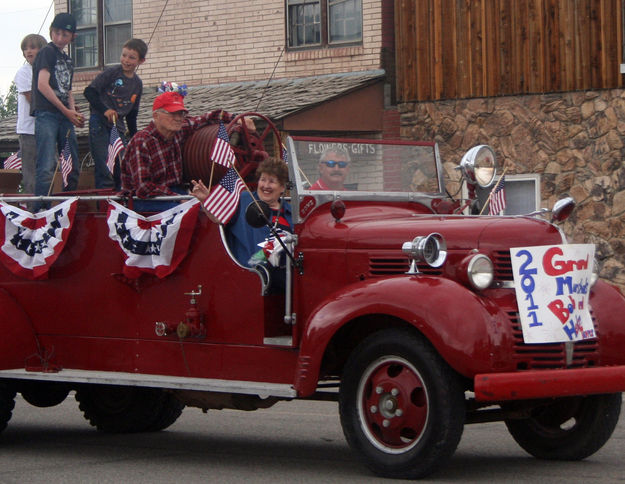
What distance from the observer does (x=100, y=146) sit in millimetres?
10375

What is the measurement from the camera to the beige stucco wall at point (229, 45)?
1897 cm

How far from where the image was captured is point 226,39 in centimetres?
2031

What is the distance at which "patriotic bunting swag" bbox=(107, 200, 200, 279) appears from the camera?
7902 mm

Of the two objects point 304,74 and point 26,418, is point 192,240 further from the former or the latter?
point 304,74

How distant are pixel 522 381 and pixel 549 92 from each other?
1112 cm

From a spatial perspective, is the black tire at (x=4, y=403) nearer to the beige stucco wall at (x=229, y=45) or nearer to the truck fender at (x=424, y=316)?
the truck fender at (x=424, y=316)

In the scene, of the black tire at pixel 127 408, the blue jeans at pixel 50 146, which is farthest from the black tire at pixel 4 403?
the blue jeans at pixel 50 146

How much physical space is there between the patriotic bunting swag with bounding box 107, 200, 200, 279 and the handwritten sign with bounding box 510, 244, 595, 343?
7.45 feet

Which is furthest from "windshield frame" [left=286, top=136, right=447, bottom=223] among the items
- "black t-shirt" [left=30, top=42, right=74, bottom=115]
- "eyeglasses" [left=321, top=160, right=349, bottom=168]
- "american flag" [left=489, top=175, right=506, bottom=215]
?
"black t-shirt" [left=30, top=42, right=74, bottom=115]

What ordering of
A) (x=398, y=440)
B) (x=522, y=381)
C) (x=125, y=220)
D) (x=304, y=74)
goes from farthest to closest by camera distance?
1. (x=304, y=74)
2. (x=125, y=220)
3. (x=398, y=440)
4. (x=522, y=381)

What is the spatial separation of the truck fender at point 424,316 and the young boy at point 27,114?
4.38m

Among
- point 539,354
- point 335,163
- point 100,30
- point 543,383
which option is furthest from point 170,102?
point 100,30

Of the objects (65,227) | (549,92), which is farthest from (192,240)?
(549,92)

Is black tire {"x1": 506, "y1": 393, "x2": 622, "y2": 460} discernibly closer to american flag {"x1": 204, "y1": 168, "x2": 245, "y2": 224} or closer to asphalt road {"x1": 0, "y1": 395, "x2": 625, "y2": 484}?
asphalt road {"x1": 0, "y1": 395, "x2": 625, "y2": 484}
